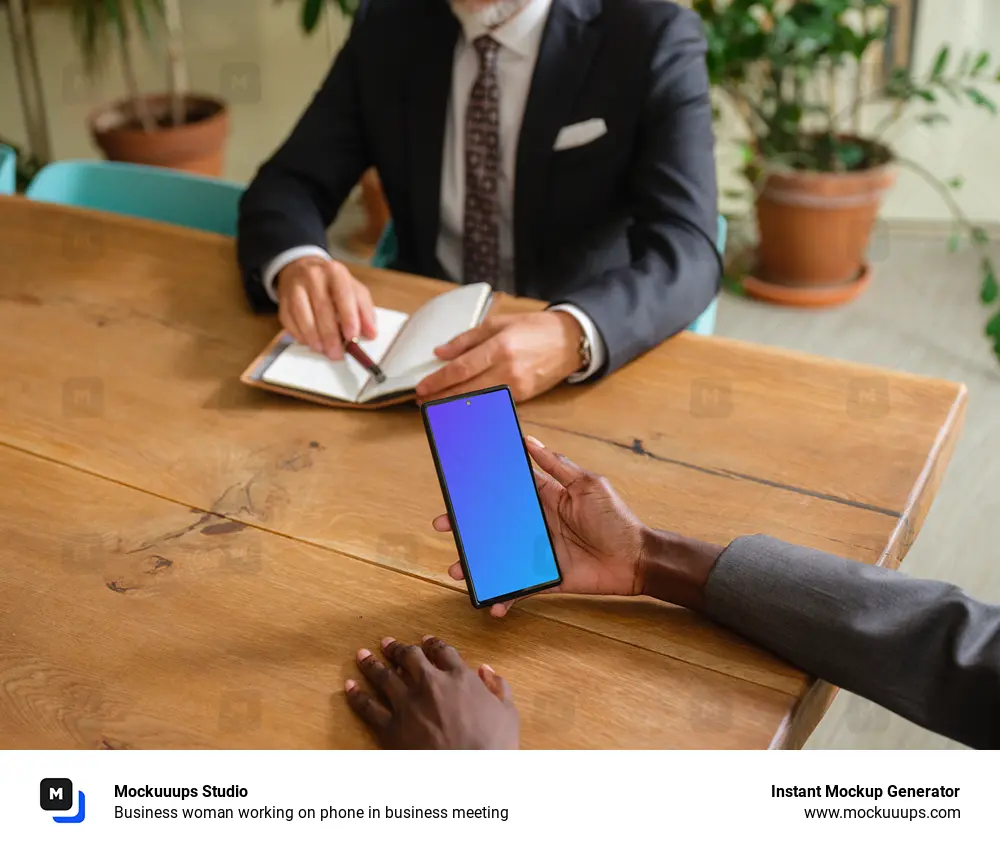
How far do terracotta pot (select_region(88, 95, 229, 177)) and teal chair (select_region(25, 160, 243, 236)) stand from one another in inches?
54.1

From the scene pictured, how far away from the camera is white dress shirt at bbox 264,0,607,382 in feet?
5.60

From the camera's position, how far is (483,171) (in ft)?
5.88

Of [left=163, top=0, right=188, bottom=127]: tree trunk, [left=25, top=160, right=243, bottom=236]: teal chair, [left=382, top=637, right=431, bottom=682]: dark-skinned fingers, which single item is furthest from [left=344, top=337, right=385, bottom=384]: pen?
[left=163, top=0, right=188, bottom=127]: tree trunk

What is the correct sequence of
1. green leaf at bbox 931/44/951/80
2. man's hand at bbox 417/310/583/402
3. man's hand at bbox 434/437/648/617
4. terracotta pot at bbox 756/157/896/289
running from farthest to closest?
1. terracotta pot at bbox 756/157/896/289
2. green leaf at bbox 931/44/951/80
3. man's hand at bbox 417/310/583/402
4. man's hand at bbox 434/437/648/617

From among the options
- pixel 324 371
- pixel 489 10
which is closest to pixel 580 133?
pixel 489 10

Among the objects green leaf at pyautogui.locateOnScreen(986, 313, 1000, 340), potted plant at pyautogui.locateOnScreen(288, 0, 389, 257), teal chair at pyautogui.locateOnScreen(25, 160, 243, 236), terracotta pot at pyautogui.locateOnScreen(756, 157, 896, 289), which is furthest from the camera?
potted plant at pyautogui.locateOnScreen(288, 0, 389, 257)

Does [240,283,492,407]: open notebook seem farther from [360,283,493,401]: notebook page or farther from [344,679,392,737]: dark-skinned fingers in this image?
[344,679,392,737]: dark-skinned fingers

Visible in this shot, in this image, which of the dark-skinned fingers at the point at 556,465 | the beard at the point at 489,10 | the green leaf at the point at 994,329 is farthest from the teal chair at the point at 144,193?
the green leaf at the point at 994,329

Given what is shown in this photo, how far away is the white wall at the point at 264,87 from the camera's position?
3246 millimetres
